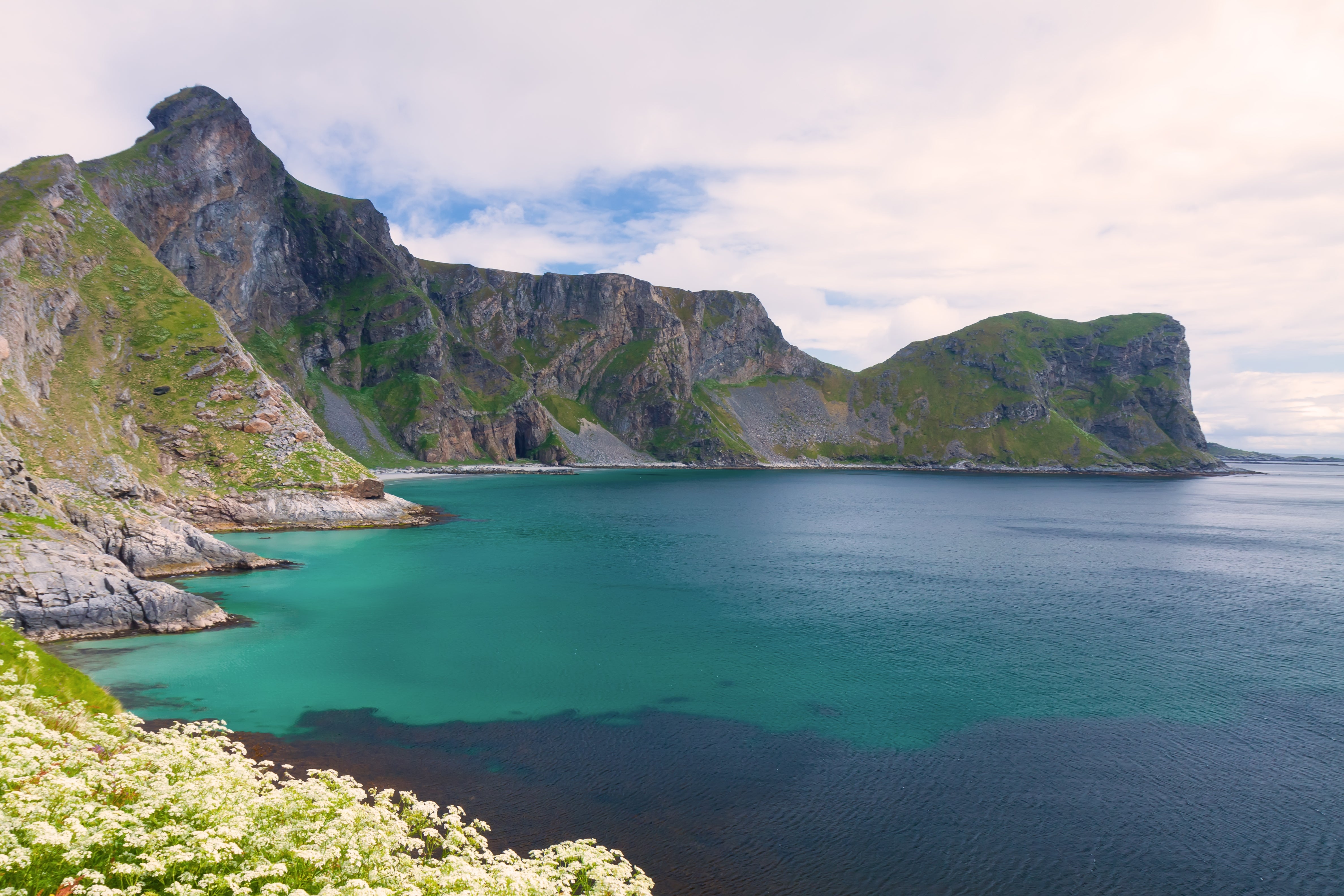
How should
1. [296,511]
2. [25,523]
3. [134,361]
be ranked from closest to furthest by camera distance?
[25,523], [134,361], [296,511]

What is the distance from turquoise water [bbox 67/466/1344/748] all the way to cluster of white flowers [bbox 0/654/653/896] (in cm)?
2028

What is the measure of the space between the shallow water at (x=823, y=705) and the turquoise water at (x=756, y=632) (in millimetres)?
324

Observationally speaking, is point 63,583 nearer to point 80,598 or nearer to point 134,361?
point 80,598

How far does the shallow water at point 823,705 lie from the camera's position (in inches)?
963

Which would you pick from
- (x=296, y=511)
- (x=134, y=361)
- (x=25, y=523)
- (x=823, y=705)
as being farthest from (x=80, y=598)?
(x=134, y=361)

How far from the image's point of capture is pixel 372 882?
11.6 meters

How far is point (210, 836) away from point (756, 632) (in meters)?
43.7

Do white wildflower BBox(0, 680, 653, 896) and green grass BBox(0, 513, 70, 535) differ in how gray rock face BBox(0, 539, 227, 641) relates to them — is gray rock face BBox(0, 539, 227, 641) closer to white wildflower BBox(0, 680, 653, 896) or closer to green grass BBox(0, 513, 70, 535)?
green grass BBox(0, 513, 70, 535)

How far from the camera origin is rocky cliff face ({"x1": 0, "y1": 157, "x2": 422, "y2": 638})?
2250 inches

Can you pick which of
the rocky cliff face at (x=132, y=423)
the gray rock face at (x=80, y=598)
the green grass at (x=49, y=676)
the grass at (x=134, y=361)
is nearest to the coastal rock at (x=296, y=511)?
the rocky cliff face at (x=132, y=423)

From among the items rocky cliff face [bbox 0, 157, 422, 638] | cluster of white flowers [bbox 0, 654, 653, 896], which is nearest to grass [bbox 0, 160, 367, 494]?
rocky cliff face [bbox 0, 157, 422, 638]

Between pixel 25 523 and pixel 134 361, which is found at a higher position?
pixel 134 361

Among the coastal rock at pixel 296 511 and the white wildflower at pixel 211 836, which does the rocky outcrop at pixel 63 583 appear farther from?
the white wildflower at pixel 211 836

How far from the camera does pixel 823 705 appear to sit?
1467 inches
